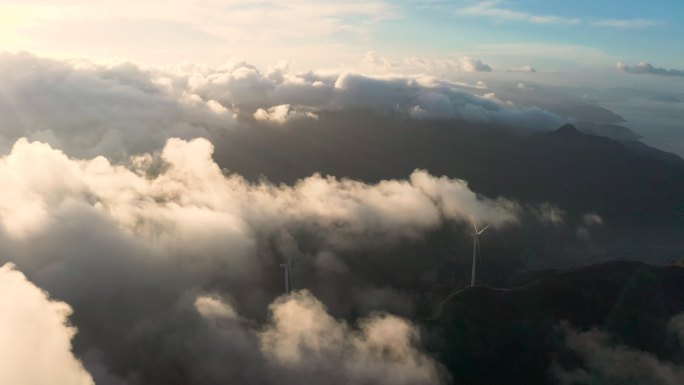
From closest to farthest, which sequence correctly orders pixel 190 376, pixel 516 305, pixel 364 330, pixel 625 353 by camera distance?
pixel 625 353, pixel 516 305, pixel 190 376, pixel 364 330

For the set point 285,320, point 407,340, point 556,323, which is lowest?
point 285,320

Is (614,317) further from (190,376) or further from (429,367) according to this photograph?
(190,376)

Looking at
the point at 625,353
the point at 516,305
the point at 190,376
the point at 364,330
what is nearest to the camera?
the point at 625,353

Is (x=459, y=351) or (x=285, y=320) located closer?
(x=459, y=351)

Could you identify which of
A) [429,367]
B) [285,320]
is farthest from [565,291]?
[285,320]

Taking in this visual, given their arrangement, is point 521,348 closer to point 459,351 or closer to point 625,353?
point 459,351

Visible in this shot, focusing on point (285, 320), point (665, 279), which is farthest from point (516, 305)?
point (285, 320)

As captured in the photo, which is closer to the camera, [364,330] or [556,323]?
[556,323]

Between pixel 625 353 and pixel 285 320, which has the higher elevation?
pixel 625 353

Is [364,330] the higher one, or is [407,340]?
[407,340]
